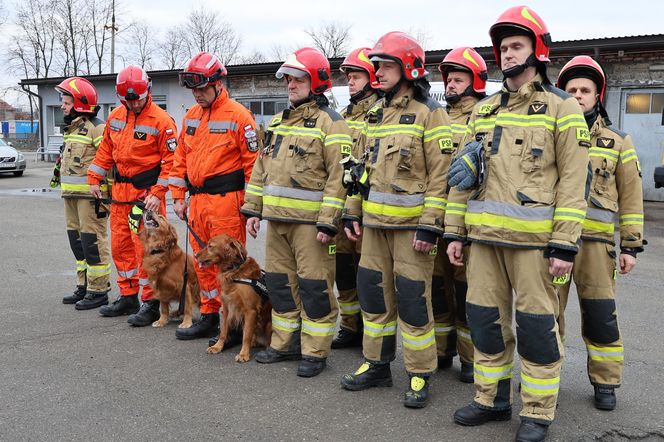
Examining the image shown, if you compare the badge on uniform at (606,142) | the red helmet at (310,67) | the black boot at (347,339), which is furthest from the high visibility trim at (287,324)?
the badge on uniform at (606,142)

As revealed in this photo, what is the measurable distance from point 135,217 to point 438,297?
3108 mm

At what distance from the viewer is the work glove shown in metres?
3.70

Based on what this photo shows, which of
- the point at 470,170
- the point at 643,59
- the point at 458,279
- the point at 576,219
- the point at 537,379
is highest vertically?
the point at 643,59

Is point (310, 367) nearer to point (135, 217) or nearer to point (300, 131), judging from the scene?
point (300, 131)

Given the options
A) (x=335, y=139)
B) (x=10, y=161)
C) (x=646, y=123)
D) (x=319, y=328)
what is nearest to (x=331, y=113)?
(x=335, y=139)

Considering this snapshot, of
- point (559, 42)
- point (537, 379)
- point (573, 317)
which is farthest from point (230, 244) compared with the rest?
point (559, 42)

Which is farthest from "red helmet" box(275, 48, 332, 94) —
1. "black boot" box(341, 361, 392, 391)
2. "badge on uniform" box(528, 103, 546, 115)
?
"black boot" box(341, 361, 392, 391)

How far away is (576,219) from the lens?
3.49 metres

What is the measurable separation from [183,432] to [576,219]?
266 centimetres

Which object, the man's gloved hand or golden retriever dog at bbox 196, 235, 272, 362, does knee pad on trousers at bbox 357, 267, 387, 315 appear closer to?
golden retriever dog at bbox 196, 235, 272, 362

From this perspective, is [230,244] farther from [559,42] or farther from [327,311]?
[559,42]

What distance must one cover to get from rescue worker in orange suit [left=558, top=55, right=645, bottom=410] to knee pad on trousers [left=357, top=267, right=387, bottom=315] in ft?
4.00

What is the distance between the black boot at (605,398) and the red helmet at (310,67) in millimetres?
3031

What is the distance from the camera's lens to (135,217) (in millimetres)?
6164
